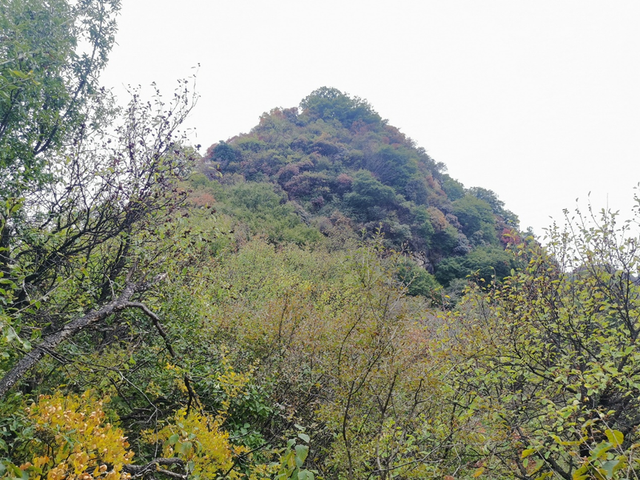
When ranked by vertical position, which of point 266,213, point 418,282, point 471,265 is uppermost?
point 266,213

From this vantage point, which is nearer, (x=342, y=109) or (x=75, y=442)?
(x=75, y=442)

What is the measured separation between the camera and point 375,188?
87.6 ft

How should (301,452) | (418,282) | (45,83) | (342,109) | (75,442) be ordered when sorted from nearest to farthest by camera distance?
1. (301,452)
2. (75,442)
3. (45,83)
4. (418,282)
5. (342,109)

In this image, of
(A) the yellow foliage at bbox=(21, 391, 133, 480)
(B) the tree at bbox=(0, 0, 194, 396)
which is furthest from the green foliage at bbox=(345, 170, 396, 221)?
(A) the yellow foliage at bbox=(21, 391, 133, 480)

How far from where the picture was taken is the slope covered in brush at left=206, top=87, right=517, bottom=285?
24516 mm

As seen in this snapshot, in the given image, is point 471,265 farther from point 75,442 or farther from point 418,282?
point 75,442

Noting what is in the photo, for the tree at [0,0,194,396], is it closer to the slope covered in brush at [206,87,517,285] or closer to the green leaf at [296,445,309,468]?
the green leaf at [296,445,309,468]

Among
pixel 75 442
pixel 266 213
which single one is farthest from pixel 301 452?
pixel 266 213

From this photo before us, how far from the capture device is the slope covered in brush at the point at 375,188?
24.5 meters

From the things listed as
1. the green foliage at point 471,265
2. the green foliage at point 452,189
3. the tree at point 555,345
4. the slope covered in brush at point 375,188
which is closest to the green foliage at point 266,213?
the slope covered in brush at point 375,188

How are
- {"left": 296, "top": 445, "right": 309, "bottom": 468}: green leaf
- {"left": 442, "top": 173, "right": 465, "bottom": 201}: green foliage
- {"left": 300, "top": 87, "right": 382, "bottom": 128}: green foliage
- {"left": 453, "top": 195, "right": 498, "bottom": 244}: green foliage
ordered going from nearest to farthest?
{"left": 296, "top": 445, "right": 309, "bottom": 468}: green leaf < {"left": 453, "top": 195, "right": 498, "bottom": 244}: green foliage < {"left": 442, "top": 173, "right": 465, "bottom": 201}: green foliage < {"left": 300, "top": 87, "right": 382, "bottom": 128}: green foliage

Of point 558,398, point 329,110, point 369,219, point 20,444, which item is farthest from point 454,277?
point 329,110

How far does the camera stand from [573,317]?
171 inches

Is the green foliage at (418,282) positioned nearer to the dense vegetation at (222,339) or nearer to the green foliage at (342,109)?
the dense vegetation at (222,339)
